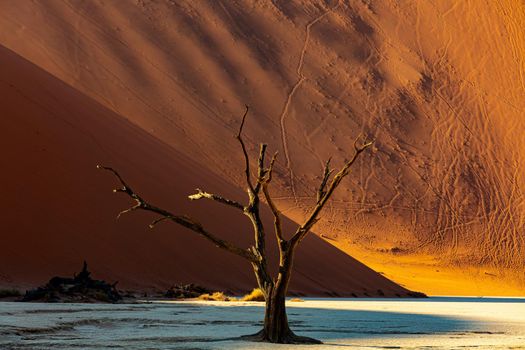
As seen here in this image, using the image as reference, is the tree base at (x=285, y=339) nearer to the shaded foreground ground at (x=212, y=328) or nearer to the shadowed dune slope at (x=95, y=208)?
the shaded foreground ground at (x=212, y=328)

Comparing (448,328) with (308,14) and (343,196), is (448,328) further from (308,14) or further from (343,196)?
(308,14)

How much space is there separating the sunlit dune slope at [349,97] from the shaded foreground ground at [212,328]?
30623mm

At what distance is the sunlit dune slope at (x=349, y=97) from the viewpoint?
177 feet

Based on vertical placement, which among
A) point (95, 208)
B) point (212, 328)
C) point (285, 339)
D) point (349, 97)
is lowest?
point (285, 339)

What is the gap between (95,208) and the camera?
27859mm

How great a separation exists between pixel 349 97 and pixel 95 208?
35365 millimetres

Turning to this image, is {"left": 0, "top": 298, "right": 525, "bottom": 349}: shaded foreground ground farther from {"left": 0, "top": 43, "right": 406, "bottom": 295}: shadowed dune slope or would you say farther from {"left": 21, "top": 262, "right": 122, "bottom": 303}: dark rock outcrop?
{"left": 0, "top": 43, "right": 406, "bottom": 295}: shadowed dune slope

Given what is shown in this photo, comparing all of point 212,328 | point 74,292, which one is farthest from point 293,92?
point 212,328

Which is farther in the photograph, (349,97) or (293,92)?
(349,97)

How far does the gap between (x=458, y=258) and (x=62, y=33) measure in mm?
26335

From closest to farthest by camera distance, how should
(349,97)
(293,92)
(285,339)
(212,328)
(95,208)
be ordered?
(285,339)
(212,328)
(95,208)
(293,92)
(349,97)

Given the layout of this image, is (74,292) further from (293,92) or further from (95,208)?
(293,92)

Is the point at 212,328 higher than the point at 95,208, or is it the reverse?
the point at 95,208

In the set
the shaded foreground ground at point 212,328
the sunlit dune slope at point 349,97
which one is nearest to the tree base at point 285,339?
the shaded foreground ground at point 212,328
